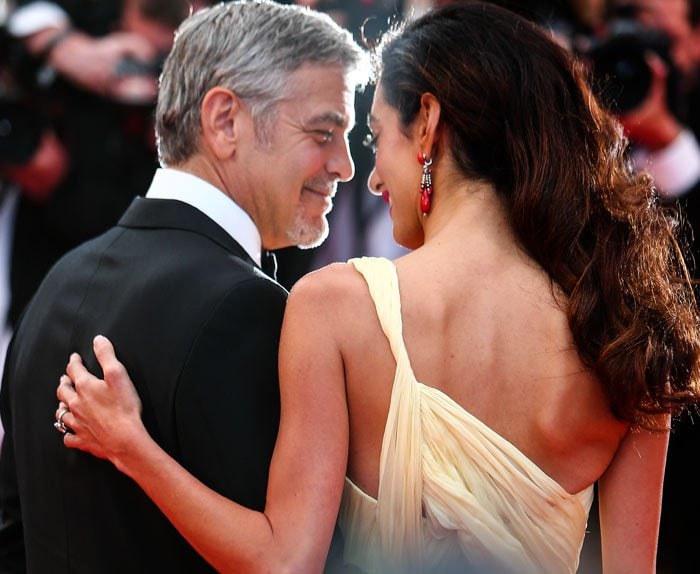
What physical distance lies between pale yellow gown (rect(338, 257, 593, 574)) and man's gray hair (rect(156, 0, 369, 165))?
529 millimetres

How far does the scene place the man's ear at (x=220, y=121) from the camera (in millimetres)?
2168

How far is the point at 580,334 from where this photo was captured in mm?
1837

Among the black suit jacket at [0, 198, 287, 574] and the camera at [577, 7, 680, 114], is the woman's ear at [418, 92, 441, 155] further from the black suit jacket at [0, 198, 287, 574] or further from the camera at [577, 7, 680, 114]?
the camera at [577, 7, 680, 114]

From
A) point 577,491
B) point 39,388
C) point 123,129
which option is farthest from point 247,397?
point 123,129

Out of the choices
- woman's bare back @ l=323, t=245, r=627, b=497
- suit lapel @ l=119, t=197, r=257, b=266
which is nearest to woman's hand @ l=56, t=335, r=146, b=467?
suit lapel @ l=119, t=197, r=257, b=266

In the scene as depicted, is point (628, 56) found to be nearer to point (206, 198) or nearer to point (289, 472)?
point (206, 198)

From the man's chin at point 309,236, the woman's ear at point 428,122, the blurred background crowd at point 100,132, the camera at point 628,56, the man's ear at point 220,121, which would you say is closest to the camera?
the woman's ear at point 428,122

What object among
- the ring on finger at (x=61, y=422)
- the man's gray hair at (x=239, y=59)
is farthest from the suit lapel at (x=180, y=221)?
the ring on finger at (x=61, y=422)

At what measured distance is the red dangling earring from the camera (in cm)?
197

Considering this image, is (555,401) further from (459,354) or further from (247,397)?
(247,397)

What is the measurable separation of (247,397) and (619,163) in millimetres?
855

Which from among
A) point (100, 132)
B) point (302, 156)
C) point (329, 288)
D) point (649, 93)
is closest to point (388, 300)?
point (329, 288)

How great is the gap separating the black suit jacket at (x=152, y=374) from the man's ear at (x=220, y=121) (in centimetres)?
17

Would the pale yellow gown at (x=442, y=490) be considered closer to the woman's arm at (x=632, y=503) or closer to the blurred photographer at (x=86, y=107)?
the woman's arm at (x=632, y=503)
